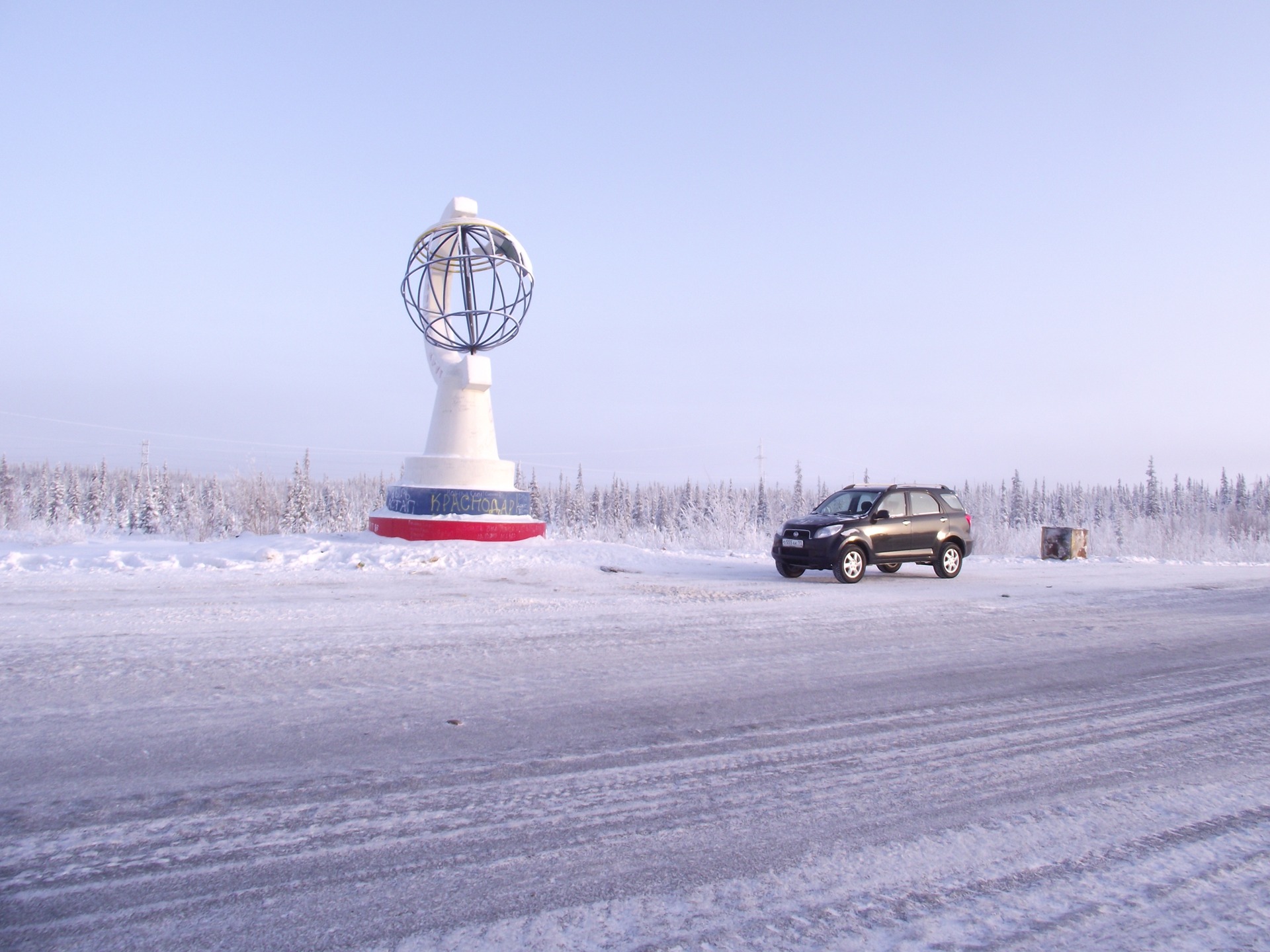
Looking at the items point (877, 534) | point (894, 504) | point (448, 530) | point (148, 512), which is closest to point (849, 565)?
point (877, 534)

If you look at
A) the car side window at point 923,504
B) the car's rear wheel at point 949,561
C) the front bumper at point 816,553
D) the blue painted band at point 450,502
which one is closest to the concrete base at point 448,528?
the blue painted band at point 450,502

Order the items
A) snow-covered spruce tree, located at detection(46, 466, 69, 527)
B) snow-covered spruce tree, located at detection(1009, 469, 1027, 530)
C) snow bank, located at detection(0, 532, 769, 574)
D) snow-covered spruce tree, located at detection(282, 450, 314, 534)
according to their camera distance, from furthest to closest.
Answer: snow-covered spruce tree, located at detection(1009, 469, 1027, 530) → snow-covered spruce tree, located at detection(46, 466, 69, 527) → snow-covered spruce tree, located at detection(282, 450, 314, 534) → snow bank, located at detection(0, 532, 769, 574)

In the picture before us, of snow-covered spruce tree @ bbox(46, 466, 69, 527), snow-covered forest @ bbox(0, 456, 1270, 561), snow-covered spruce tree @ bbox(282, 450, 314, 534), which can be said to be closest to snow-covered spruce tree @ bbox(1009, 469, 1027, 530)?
snow-covered forest @ bbox(0, 456, 1270, 561)

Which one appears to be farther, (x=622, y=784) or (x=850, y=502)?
(x=850, y=502)

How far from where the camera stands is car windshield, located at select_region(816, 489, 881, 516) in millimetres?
13734

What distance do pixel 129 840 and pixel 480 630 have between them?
4647 millimetres

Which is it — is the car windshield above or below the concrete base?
above

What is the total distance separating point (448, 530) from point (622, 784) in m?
14.5

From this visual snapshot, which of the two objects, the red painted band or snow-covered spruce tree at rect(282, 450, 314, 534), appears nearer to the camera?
the red painted band

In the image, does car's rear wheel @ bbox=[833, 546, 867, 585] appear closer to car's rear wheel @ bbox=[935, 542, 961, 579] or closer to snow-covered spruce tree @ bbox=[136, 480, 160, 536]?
car's rear wheel @ bbox=[935, 542, 961, 579]

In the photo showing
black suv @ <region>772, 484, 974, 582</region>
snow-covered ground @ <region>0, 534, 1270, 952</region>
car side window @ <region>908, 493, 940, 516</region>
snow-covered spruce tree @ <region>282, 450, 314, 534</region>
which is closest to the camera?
snow-covered ground @ <region>0, 534, 1270, 952</region>

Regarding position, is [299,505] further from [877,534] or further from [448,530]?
[877,534]

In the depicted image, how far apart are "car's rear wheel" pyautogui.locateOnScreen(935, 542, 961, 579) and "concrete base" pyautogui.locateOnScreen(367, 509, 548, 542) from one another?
9.80 meters

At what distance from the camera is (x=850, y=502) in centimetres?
1409
